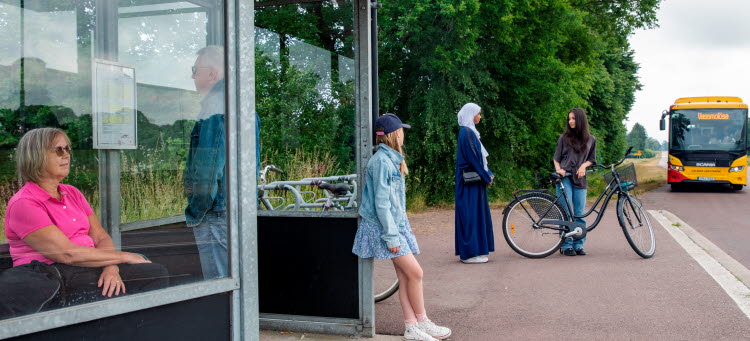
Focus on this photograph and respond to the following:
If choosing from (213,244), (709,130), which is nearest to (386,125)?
(213,244)

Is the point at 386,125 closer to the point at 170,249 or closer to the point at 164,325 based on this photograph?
the point at 170,249

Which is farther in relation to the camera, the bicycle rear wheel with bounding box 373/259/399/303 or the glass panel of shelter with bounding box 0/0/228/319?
the bicycle rear wheel with bounding box 373/259/399/303

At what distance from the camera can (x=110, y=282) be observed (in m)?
2.95

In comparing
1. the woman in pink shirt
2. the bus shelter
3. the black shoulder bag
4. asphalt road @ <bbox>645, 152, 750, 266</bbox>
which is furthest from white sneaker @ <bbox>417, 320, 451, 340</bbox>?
asphalt road @ <bbox>645, 152, 750, 266</bbox>

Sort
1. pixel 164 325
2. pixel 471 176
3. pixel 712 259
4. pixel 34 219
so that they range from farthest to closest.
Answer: pixel 712 259, pixel 471 176, pixel 164 325, pixel 34 219

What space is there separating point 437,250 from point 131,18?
19.0 ft

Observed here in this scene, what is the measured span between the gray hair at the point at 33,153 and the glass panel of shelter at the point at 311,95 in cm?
206

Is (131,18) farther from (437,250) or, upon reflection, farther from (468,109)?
(437,250)

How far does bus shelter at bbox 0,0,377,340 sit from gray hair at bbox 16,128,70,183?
8 centimetres

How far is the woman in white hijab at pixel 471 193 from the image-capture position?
307 inches

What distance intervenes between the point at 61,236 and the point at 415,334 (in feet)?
8.47

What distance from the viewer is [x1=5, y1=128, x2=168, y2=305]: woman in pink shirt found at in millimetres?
2865

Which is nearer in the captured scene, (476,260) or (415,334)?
(415,334)

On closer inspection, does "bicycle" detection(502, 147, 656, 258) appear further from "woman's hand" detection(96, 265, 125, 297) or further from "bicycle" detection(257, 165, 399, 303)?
"woman's hand" detection(96, 265, 125, 297)
